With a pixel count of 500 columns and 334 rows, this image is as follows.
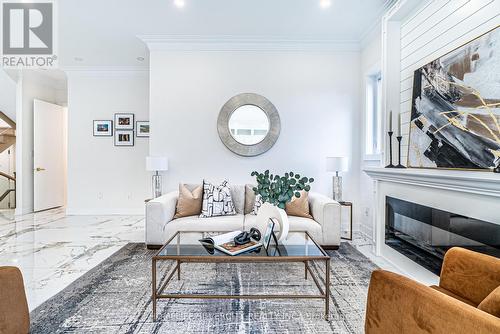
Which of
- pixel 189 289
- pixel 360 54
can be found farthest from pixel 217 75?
pixel 189 289

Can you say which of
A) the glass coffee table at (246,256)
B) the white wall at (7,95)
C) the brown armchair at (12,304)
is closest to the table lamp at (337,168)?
the glass coffee table at (246,256)

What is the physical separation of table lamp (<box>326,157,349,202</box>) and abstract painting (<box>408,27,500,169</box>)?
3.35ft

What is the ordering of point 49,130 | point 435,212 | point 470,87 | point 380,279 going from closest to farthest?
point 380,279
point 470,87
point 435,212
point 49,130

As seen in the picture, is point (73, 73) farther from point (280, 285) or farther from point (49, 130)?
point (280, 285)

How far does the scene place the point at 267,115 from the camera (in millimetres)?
4070

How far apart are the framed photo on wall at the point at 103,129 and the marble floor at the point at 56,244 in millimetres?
1592

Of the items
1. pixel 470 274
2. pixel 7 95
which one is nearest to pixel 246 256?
pixel 470 274

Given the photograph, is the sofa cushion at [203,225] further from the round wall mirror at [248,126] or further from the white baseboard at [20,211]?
the white baseboard at [20,211]

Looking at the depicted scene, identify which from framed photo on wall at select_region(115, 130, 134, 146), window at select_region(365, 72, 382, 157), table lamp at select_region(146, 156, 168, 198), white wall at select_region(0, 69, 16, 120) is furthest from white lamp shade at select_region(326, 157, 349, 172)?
white wall at select_region(0, 69, 16, 120)

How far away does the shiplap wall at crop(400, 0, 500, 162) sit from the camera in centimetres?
197

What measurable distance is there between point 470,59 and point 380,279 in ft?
6.17

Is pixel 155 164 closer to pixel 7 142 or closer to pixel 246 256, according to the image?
pixel 246 256

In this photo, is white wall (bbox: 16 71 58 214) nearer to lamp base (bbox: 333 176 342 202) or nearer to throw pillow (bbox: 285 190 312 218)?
throw pillow (bbox: 285 190 312 218)

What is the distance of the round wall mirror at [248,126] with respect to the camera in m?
4.07
